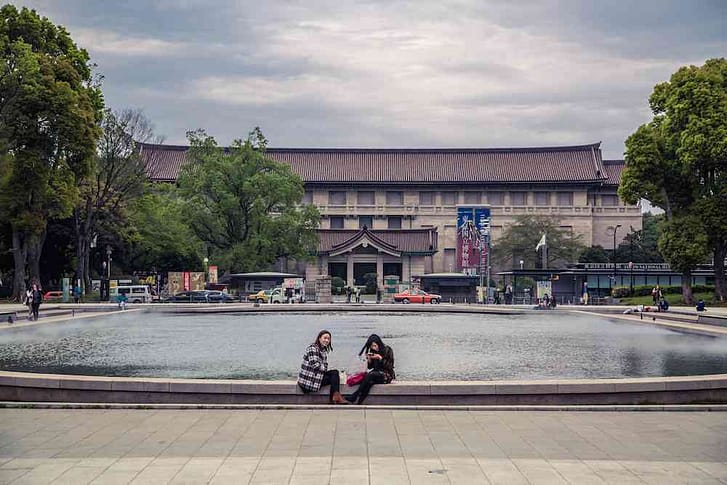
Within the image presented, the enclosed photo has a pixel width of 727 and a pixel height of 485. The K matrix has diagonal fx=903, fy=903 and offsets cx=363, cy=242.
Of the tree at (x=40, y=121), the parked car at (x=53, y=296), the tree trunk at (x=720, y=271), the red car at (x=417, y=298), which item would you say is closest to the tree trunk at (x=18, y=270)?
the tree at (x=40, y=121)

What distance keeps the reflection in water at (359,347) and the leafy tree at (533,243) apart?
1930 inches

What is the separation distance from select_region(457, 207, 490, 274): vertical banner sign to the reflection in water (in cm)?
2183

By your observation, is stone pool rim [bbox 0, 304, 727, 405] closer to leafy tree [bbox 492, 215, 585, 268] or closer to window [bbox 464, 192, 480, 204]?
leafy tree [bbox 492, 215, 585, 268]

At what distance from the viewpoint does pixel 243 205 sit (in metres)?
69.5

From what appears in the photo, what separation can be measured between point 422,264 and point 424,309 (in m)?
37.2

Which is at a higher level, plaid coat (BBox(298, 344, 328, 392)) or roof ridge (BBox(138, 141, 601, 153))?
roof ridge (BBox(138, 141, 601, 153))

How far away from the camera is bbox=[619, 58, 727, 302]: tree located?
51.6 meters

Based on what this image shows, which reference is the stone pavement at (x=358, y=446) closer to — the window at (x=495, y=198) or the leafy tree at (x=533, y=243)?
the leafy tree at (x=533, y=243)

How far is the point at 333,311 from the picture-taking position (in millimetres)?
51219

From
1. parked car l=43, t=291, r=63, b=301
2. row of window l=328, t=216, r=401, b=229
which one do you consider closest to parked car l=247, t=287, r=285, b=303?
parked car l=43, t=291, r=63, b=301

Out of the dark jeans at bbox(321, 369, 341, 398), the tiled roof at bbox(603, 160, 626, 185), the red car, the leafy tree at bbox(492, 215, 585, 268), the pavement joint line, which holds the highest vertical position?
the tiled roof at bbox(603, 160, 626, 185)

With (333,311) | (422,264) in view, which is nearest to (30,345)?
(333,311)

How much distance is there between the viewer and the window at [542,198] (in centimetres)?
9956

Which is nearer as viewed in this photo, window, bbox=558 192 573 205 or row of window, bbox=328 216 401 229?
window, bbox=558 192 573 205
